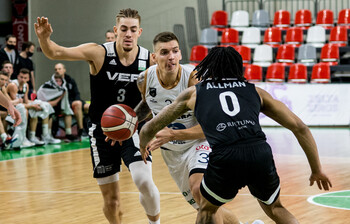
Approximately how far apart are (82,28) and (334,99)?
7.32 metres

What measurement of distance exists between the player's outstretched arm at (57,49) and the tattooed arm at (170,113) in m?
1.22

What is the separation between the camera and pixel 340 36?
51.2 ft

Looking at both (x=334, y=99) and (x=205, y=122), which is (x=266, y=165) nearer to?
(x=205, y=122)

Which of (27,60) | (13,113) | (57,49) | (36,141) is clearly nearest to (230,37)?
(27,60)

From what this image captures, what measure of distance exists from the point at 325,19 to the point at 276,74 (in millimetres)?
2927

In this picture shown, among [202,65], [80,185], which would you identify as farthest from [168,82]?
[80,185]

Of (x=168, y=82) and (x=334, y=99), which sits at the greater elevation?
(x=168, y=82)

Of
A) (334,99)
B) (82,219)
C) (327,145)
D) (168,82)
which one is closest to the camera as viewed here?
(168,82)

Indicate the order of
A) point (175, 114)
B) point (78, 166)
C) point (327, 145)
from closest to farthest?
point (175, 114) → point (78, 166) → point (327, 145)

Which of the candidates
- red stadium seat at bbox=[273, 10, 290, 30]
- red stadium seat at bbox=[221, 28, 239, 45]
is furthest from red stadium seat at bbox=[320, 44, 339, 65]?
red stadium seat at bbox=[221, 28, 239, 45]

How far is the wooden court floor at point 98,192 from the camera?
5898 mm

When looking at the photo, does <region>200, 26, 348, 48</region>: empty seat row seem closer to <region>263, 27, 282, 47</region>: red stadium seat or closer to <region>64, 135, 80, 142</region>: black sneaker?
<region>263, 27, 282, 47</region>: red stadium seat

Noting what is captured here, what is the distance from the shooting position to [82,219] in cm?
586

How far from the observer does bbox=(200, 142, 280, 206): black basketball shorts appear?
3.46 meters
